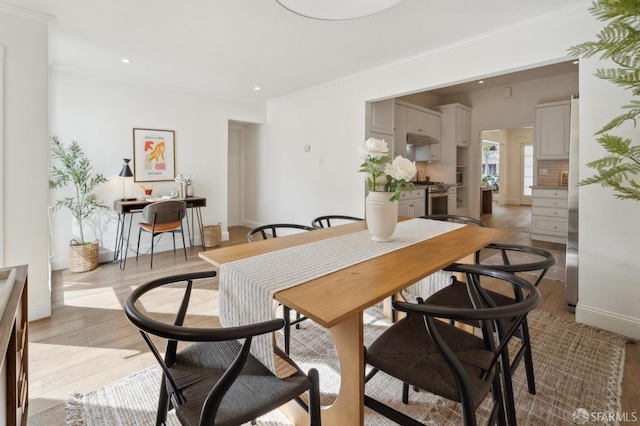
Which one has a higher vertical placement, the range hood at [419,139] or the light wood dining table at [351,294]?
the range hood at [419,139]

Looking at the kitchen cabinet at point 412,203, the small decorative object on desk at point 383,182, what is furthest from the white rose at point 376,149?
the kitchen cabinet at point 412,203

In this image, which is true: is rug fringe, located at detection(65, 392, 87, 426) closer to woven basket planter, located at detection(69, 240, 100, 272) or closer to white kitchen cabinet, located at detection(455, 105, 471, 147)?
woven basket planter, located at detection(69, 240, 100, 272)

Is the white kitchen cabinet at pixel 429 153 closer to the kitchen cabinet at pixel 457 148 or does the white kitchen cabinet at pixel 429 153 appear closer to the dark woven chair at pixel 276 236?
the kitchen cabinet at pixel 457 148

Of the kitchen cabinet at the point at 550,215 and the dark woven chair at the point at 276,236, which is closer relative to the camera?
the dark woven chair at the point at 276,236

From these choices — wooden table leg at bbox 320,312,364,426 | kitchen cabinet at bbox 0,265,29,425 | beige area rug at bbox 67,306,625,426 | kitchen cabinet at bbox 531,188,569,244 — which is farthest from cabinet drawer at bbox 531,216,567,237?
kitchen cabinet at bbox 0,265,29,425

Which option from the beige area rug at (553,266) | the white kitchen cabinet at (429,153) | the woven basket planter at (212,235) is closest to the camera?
the beige area rug at (553,266)

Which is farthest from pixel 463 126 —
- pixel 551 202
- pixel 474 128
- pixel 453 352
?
pixel 453 352

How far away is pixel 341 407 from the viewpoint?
119cm

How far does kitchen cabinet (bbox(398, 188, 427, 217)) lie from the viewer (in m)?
4.57

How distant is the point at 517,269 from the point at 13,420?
6.59ft

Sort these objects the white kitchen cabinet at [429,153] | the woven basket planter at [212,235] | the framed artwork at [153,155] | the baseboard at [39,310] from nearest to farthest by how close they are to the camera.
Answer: the baseboard at [39,310] → the framed artwork at [153,155] → the woven basket planter at [212,235] → the white kitchen cabinet at [429,153]

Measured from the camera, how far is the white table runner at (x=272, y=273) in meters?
1.09

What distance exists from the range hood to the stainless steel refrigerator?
3.01 meters

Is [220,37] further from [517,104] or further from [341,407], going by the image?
Answer: [517,104]
